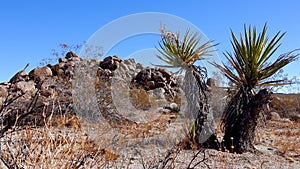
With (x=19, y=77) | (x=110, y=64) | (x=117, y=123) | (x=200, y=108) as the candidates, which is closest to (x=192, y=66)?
(x=200, y=108)

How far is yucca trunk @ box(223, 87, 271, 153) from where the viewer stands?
4.67m

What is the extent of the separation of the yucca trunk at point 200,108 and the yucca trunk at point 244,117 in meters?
0.30

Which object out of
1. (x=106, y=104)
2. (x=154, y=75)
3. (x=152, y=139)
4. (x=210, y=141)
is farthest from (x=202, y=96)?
(x=154, y=75)

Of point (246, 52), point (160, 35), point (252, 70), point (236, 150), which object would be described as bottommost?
point (236, 150)

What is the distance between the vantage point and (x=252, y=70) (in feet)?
15.9

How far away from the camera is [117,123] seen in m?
7.63

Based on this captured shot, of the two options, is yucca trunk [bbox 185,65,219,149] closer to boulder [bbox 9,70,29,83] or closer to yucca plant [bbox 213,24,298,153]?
yucca plant [bbox 213,24,298,153]

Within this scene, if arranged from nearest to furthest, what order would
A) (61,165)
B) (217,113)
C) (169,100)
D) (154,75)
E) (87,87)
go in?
(61,165)
(217,113)
(87,87)
(169,100)
(154,75)

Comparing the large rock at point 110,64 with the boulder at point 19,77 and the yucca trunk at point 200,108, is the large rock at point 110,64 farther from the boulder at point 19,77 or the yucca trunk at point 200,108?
the yucca trunk at point 200,108

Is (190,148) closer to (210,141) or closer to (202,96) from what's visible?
(210,141)

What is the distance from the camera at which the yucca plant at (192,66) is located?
16.9 ft

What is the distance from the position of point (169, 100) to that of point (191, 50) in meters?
7.28

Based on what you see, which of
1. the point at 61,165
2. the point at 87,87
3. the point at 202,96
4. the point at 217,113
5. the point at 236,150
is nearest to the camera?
the point at 61,165

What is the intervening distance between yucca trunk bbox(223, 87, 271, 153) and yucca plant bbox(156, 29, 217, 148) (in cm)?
37
